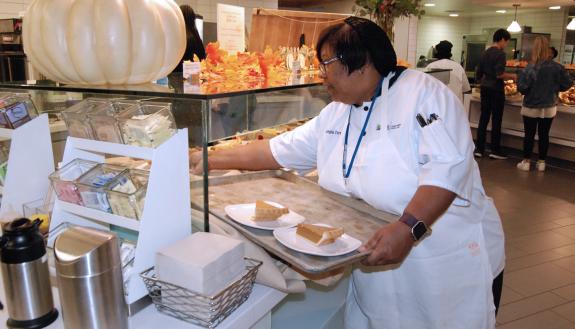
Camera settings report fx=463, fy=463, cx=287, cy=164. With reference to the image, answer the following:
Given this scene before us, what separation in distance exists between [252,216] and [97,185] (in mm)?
455

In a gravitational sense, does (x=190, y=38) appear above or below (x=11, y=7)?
below

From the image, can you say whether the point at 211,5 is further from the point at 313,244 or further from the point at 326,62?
the point at 313,244

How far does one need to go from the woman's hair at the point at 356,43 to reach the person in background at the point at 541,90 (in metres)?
5.70

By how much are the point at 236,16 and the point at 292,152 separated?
100cm

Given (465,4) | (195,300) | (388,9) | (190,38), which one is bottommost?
(195,300)

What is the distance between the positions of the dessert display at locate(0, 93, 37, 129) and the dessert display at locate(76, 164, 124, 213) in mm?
490

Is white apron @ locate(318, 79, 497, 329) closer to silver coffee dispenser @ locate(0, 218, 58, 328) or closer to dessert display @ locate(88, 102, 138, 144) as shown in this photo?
dessert display @ locate(88, 102, 138, 144)

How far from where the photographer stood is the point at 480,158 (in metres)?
7.36

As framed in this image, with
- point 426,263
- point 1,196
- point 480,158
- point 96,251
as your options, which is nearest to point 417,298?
point 426,263

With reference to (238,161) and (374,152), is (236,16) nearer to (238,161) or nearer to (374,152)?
(238,161)

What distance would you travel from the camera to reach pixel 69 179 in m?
1.34

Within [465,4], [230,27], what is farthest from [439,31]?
[230,27]

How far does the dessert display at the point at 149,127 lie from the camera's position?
1.21 m

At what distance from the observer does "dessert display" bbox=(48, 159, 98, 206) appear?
1.30 meters
